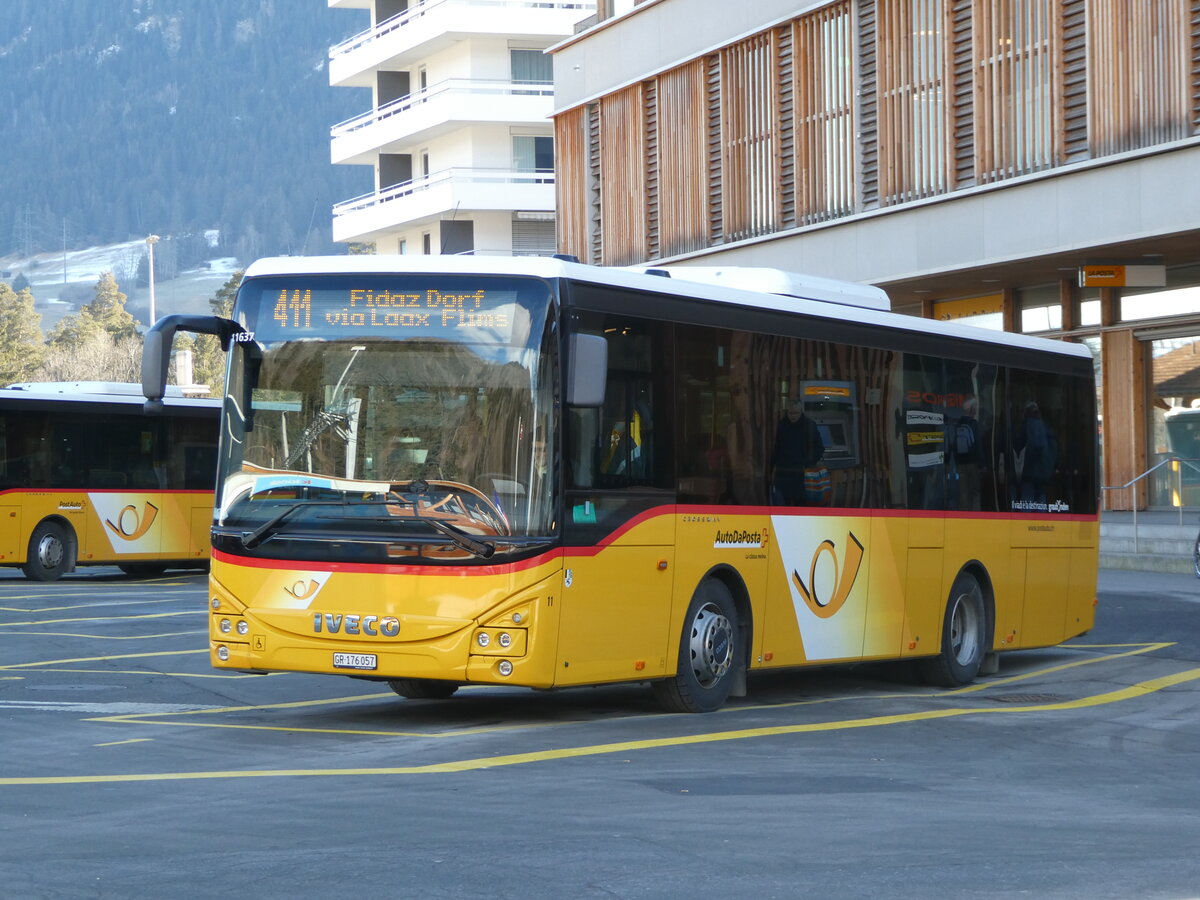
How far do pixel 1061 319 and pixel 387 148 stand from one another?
129 ft

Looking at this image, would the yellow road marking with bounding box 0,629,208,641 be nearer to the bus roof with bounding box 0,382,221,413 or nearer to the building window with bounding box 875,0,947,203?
the bus roof with bounding box 0,382,221,413

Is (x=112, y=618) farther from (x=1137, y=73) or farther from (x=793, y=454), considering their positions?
(x=1137, y=73)

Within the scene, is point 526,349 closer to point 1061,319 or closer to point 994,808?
point 994,808

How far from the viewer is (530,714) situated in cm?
1245

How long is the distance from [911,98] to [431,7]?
35936 millimetres

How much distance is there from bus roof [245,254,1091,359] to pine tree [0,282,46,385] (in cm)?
11494

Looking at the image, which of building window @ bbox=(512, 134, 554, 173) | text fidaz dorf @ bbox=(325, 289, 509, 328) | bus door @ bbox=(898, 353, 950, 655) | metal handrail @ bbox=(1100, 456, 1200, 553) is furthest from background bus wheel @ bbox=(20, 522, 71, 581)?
building window @ bbox=(512, 134, 554, 173)

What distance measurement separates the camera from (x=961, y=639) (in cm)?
1540

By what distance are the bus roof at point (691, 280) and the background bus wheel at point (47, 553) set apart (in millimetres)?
18072

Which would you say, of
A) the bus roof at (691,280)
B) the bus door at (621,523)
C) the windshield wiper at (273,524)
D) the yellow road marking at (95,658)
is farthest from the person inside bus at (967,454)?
the yellow road marking at (95,658)

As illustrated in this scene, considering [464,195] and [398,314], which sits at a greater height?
[464,195]

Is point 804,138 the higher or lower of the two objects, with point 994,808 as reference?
higher

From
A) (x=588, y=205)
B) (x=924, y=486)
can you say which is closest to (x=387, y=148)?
(x=588, y=205)

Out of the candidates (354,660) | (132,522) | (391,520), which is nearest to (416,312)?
(391,520)
